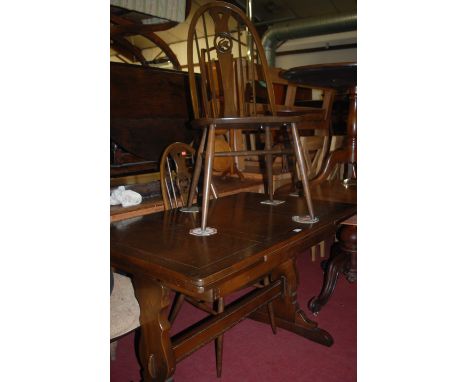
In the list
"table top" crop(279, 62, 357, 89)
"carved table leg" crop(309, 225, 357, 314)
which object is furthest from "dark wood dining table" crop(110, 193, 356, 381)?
"table top" crop(279, 62, 357, 89)

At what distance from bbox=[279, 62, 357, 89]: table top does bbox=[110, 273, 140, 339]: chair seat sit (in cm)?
142

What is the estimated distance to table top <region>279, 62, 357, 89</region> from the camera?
1.96 metres

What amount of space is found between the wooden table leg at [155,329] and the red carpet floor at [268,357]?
0.36 metres

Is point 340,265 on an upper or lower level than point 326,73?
lower

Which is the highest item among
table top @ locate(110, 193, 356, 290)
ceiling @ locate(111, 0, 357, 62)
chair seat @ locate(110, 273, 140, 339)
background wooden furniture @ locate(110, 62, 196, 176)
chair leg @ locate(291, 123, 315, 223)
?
ceiling @ locate(111, 0, 357, 62)

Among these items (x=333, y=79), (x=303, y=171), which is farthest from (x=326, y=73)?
(x=303, y=171)

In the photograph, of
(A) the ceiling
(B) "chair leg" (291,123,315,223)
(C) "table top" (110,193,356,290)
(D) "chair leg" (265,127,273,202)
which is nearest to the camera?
(C) "table top" (110,193,356,290)

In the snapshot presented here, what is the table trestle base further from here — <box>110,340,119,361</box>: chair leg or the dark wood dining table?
<box>110,340,119,361</box>: chair leg

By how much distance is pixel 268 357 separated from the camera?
1.82m

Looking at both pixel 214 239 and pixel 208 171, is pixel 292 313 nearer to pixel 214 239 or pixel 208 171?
pixel 214 239

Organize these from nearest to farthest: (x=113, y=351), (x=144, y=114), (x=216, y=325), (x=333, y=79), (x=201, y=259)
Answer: (x=201, y=259)
(x=216, y=325)
(x=113, y=351)
(x=333, y=79)
(x=144, y=114)

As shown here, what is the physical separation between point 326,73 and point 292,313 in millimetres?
1320
